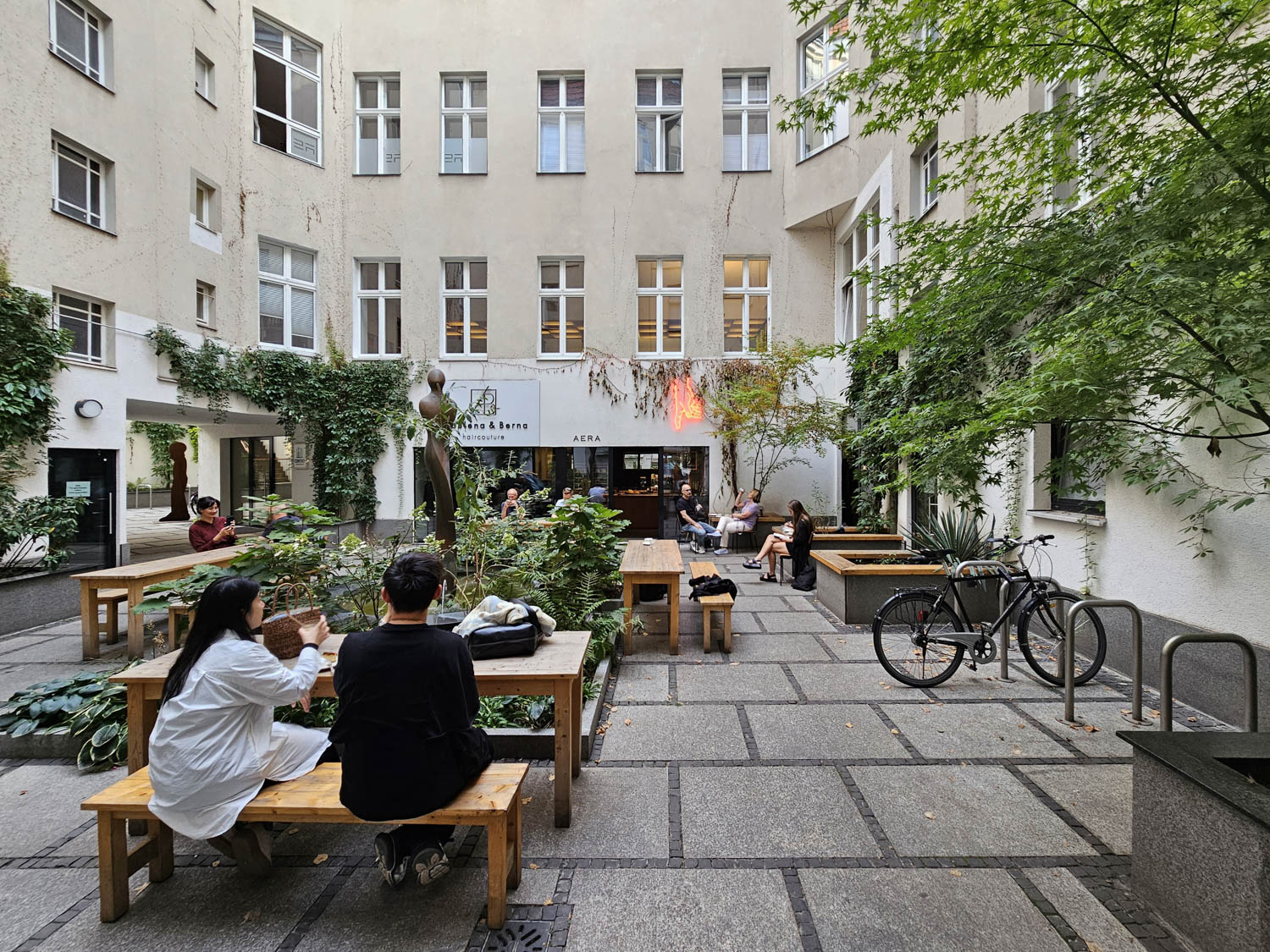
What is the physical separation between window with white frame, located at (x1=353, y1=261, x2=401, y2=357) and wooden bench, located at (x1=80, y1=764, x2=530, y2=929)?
46.9 ft

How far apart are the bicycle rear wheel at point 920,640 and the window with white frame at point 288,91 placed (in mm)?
16315

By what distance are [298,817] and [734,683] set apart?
12.1 ft

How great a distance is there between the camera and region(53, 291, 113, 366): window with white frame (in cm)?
962

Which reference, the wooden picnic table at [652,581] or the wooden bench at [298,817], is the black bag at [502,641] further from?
the wooden picnic table at [652,581]

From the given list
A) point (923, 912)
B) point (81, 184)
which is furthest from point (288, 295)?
point (923, 912)

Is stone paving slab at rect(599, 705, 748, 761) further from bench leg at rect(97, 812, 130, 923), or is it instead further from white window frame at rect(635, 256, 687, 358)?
white window frame at rect(635, 256, 687, 358)

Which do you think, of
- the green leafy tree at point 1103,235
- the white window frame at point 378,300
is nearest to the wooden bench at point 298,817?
the green leafy tree at point 1103,235

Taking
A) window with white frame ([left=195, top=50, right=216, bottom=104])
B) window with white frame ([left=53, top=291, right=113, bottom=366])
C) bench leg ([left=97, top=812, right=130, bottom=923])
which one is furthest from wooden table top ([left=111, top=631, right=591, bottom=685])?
window with white frame ([left=195, top=50, right=216, bottom=104])

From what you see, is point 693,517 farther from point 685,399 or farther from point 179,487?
point 179,487

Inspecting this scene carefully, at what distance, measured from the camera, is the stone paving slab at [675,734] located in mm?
4023

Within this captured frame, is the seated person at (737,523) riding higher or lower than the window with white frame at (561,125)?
lower

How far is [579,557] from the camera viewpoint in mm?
6484

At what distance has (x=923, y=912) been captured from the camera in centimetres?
256

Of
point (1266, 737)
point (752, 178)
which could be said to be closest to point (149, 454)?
point (752, 178)
